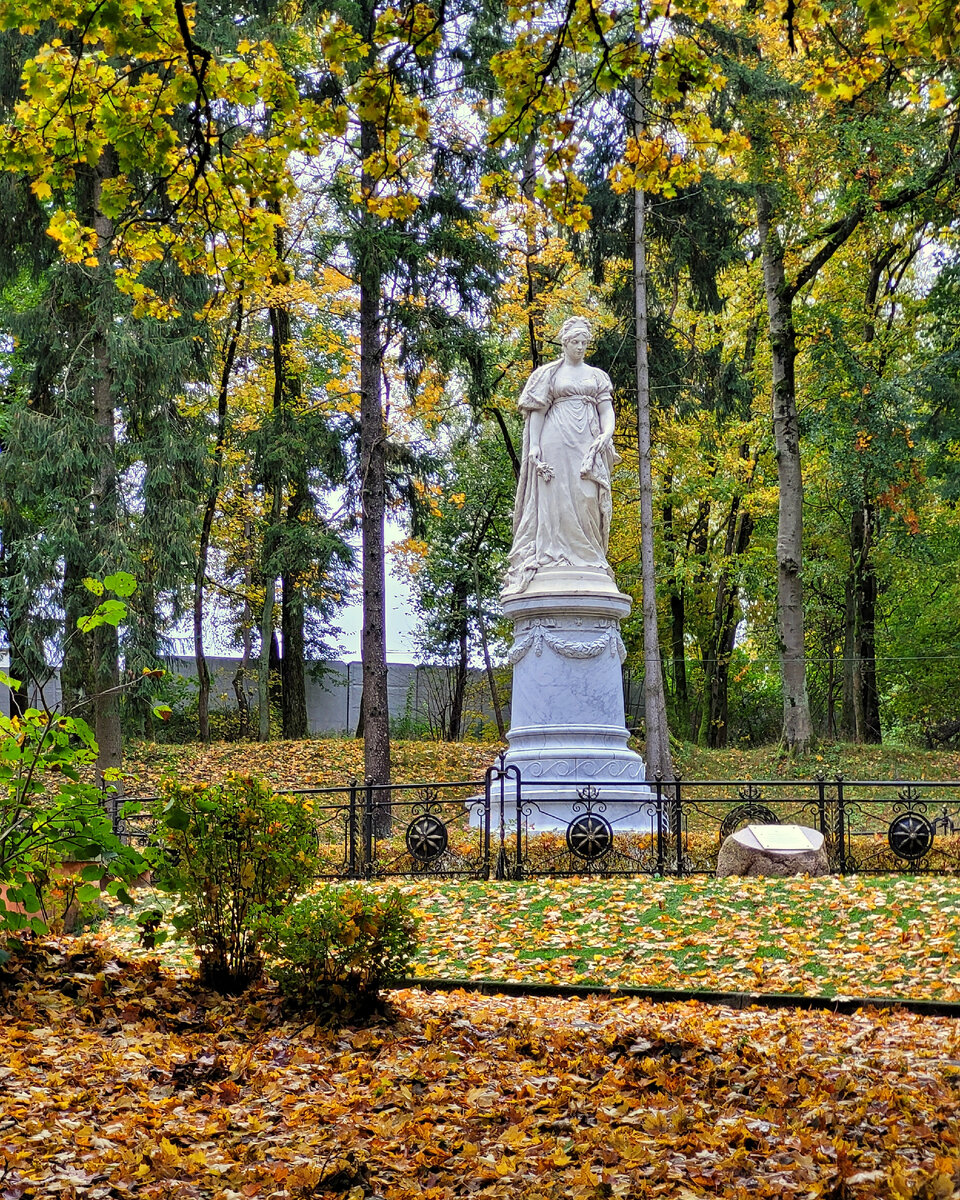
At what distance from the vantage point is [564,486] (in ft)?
52.2

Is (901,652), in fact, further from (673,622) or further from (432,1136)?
(432,1136)

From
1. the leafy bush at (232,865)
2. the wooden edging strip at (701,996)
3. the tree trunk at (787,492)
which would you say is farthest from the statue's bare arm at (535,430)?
the leafy bush at (232,865)

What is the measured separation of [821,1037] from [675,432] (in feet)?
75.4

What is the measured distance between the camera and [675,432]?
27812mm

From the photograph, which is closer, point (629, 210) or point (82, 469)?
point (82, 469)

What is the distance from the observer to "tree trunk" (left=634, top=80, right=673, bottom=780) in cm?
1989

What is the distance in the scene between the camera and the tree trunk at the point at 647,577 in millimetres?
19891

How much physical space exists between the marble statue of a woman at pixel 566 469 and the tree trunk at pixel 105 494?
593 cm

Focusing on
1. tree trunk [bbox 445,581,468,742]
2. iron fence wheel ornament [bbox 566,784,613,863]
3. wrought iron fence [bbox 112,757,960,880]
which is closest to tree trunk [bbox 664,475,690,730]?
tree trunk [bbox 445,581,468,742]

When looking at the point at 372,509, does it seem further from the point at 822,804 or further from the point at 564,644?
the point at 822,804

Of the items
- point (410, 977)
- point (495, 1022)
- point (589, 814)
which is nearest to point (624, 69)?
point (495, 1022)

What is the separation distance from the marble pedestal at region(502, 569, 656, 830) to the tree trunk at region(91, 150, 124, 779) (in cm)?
582

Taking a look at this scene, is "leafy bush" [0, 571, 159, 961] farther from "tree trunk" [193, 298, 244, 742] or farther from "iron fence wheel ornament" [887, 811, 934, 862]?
"tree trunk" [193, 298, 244, 742]

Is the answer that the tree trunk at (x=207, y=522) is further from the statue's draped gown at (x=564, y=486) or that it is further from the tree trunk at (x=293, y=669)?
the statue's draped gown at (x=564, y=486)
